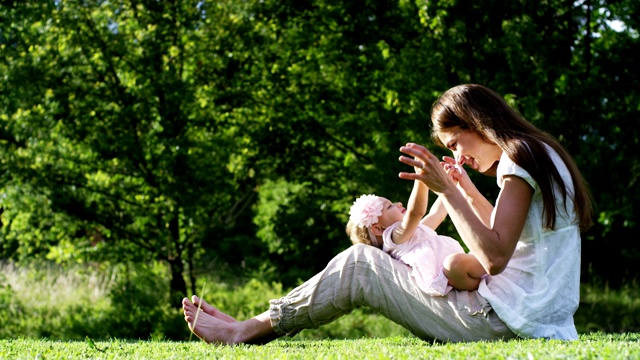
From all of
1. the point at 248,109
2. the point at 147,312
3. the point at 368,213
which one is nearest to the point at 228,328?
the point at 368,213

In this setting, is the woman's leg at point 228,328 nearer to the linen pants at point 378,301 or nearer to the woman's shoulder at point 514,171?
the linen pants at point 378,301

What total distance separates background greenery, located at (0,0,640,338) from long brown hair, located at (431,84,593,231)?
581 cm

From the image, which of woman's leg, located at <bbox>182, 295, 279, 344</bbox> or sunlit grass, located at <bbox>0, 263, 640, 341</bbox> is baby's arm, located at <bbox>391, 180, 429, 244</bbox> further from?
sunlit grass, located at <bbox>0, 263, 640, 341</bbox>

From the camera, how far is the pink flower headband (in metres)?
4.37

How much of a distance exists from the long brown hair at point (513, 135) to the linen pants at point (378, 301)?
62 centimetres

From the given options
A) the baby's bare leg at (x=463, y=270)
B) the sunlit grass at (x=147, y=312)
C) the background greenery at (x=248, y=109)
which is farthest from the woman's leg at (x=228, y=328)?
the background greenery at (x=248, y=109)

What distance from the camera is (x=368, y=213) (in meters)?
4.38

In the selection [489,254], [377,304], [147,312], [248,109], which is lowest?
[147,312]

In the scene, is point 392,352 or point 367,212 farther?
point 367,212

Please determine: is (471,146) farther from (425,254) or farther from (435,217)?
(435,217)

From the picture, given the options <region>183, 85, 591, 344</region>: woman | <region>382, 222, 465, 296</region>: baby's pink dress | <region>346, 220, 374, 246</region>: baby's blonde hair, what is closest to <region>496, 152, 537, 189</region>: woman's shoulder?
<region>183, 85, 591, 344</region>: woman

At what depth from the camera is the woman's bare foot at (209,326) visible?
13.8 feet

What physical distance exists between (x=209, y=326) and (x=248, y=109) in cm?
786

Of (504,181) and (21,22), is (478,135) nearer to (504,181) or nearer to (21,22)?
(504,181)
